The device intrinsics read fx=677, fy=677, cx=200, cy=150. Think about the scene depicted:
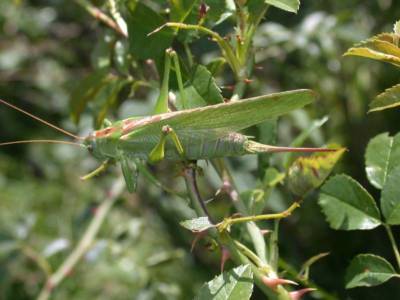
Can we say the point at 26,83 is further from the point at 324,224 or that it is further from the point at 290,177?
the point at 290,177

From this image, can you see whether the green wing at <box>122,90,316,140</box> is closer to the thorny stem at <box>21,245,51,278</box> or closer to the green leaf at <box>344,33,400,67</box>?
the green leaf at <box>344,33,400,67</box>

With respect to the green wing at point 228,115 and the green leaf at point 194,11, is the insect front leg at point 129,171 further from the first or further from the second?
the green leaf at point 194,11

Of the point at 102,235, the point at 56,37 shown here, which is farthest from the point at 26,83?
the point at 102,235

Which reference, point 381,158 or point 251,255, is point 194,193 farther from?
point 381,158

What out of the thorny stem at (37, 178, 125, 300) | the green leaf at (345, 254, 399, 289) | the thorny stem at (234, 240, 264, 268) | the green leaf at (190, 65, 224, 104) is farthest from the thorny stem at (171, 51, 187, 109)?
the thorny stem at (37, 178, 125, 300)

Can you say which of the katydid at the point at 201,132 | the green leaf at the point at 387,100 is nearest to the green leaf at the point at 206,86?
the katydid at the point at 201,132
